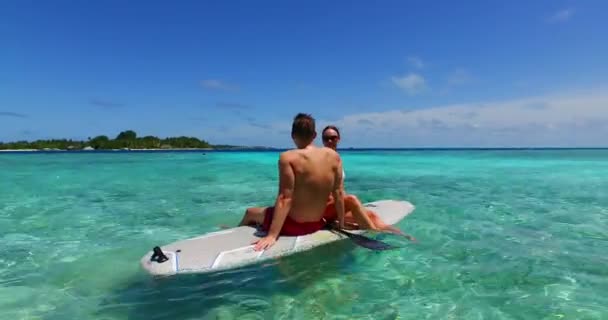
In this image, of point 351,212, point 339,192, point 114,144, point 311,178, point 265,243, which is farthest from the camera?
point 114,144

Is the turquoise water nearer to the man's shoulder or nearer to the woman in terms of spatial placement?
the woman

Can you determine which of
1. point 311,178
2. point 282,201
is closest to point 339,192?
point 311,178

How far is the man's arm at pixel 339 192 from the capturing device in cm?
480

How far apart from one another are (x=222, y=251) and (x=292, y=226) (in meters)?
0.97

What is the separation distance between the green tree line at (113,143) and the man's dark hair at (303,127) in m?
128

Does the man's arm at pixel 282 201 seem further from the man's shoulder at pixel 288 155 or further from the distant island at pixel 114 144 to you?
the distant island at pixel 114 144

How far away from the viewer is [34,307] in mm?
3846

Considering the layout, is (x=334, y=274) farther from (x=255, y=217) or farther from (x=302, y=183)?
(x=255, y=217)

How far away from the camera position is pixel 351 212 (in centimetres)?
559

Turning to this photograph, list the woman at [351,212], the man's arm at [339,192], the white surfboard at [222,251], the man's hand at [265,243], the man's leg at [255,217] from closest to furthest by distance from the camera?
the white surfboard at [222,251]
the man's hand at [265,243]
the man's arm at [339,192]
the man's leg at [255,217]
the woman at [351,212]

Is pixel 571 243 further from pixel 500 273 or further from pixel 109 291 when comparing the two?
pixel 109 291

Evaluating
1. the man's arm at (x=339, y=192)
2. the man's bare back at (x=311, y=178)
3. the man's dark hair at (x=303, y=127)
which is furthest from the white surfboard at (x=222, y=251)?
the man's dark hair at (x=303, y=127)

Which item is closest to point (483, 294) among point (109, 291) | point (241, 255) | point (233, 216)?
point (241, 255)

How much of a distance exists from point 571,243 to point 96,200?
1225cm
